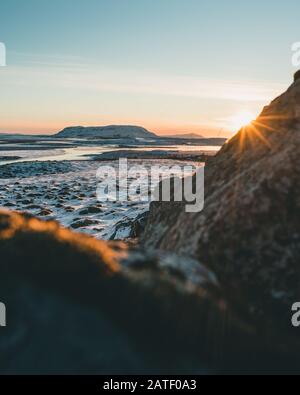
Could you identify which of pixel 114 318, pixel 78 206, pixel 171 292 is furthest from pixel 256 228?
pixel 78 206

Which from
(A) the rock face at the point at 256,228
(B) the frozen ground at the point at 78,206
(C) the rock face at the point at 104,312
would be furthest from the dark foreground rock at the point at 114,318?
(B) the frozen ground at the point at 78,206

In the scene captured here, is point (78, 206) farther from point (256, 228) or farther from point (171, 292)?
point (171, 292)

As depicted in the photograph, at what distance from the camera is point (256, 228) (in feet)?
11.6

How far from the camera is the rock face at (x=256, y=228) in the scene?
331 cm

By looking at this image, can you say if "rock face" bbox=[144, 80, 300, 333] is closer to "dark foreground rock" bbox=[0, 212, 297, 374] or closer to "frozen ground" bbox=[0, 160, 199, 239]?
"dark foreground rock" bbox=[0, 212, 297, 374]

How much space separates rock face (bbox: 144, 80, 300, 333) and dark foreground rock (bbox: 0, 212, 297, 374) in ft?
1.03

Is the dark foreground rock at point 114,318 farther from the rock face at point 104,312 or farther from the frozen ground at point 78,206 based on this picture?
the frozen ground at point 78,206

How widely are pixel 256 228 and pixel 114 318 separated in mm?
1597

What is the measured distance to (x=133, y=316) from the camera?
2666mm

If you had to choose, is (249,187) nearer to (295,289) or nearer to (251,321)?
(295,289)

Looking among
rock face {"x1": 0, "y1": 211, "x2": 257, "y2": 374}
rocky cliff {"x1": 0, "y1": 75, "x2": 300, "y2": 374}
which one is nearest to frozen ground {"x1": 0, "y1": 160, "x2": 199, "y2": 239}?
rocky cliff {"x1": 0, "y1": 75, "x2": 300, "y2": 374}

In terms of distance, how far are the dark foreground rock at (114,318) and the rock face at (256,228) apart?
1.03 feet

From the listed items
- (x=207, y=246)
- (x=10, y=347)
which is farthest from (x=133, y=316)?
(x=207, y=246)
